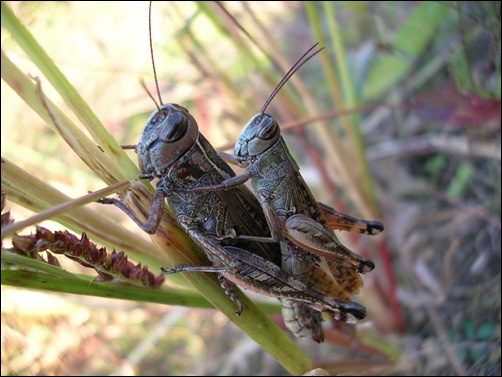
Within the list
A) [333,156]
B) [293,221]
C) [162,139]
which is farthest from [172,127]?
[333,156]

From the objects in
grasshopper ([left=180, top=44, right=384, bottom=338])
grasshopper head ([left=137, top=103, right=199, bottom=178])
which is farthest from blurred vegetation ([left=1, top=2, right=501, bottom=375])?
grasshopper head ([left=137, top=103, right=199, bottom=178])

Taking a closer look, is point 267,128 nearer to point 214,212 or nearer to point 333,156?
point 214,212

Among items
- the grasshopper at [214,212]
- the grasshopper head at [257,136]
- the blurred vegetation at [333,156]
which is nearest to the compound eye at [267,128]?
the grasshopper head at [257,136]

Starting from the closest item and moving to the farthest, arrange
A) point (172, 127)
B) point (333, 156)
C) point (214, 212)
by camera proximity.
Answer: point (172, 127) < point (214, 212) < point (333, 156)

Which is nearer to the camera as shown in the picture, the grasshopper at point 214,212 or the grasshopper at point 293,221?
the grasshopper at point 214,212

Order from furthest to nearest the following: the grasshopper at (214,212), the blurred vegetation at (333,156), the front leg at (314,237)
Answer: the blurred vegetation at (333,156) < the front leg at (314,237) < the grasshopper at (214,212)

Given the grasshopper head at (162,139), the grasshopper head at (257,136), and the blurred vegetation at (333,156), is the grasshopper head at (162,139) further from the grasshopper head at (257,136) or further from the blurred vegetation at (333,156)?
the blurred vegetation at (333,156)
